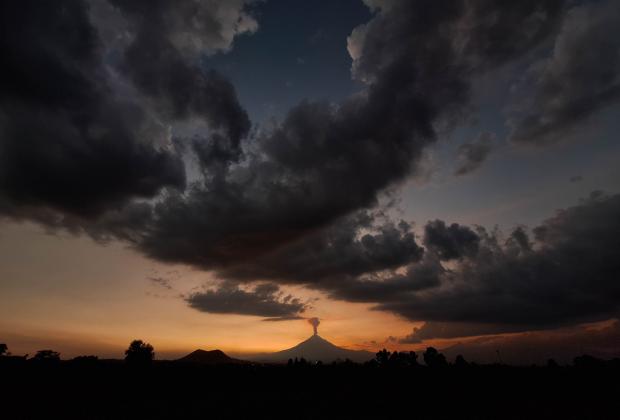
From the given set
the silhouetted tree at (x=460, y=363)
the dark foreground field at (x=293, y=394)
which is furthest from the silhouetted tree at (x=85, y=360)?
the silhouetted tree at (x=460, y=363)

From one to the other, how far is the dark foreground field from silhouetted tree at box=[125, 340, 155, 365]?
115 ft

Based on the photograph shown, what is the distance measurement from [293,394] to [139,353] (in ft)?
274

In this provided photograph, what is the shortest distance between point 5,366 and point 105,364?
19.3m

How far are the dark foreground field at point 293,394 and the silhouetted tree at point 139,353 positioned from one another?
1384 inches

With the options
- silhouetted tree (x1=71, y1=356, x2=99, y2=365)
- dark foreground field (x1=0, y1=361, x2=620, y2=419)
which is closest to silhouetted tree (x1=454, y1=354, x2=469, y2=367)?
dark foreground field (x1=0, y1=361, x2=620, y2=419)

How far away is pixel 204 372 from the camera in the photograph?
82.9 meters

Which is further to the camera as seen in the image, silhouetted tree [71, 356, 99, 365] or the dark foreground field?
silhouetted tree [71, 356, 99, 365]

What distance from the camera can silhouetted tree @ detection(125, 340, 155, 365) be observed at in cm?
11819

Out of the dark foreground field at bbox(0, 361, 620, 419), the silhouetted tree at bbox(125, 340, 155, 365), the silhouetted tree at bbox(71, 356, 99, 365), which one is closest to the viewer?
the dark foreground field at bbox(0, 361, 620, 419)

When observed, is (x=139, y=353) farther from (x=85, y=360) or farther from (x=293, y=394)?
(x=293, y=394)

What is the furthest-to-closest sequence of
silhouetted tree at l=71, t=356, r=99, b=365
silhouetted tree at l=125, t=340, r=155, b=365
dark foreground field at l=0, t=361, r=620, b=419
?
silhouetted tree at l=125, t=340, r=155, b=365, silhouetted tree at l=71, t=356, r=99, b=365, dark foreground field at l=0, t=361, r=620, b=419

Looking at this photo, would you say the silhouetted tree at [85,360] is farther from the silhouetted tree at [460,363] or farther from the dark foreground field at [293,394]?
the silhouetted tree at [460,363]

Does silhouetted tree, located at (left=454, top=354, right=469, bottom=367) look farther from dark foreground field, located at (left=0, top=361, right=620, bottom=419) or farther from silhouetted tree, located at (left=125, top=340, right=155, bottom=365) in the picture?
silhouetted tree, located at (left=125, top=340, right=155, bottom=365)

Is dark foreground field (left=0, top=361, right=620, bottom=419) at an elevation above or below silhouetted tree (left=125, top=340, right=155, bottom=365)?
below
